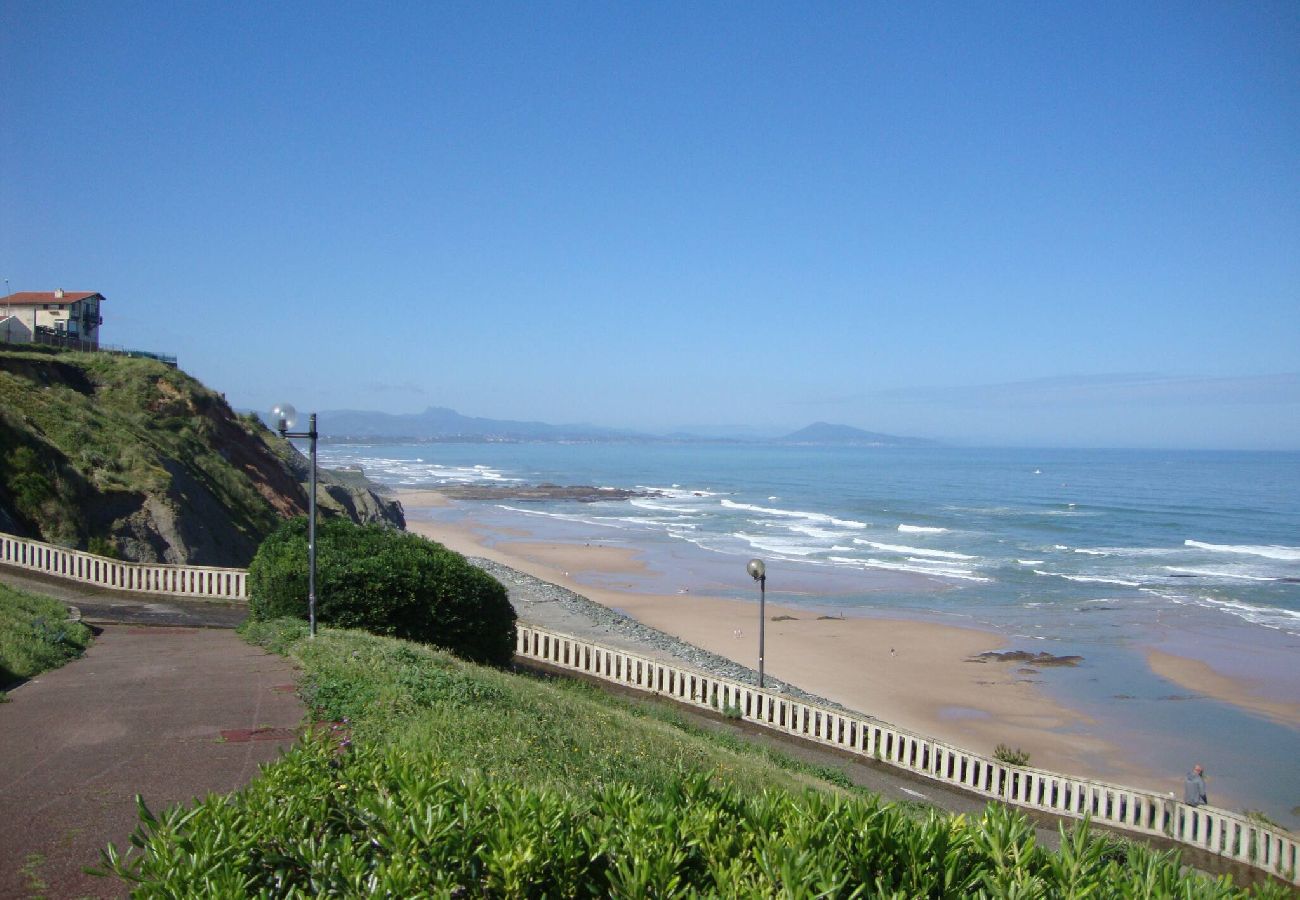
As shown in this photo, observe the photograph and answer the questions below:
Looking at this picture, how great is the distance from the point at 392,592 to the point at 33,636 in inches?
179

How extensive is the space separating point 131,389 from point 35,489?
12.8 metres

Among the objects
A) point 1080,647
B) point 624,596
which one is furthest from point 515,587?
point 1080,647

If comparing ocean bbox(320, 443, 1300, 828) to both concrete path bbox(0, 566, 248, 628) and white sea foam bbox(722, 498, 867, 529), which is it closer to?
white sea foam bbox(722, 498, 867, 529)

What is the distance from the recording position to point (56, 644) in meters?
12.5

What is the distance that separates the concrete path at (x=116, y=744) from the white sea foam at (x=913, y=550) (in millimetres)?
43180

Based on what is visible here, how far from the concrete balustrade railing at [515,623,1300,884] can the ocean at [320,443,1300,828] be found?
545cm

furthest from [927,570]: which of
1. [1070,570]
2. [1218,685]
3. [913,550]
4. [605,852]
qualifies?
[605,852]

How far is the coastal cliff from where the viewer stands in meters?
23.0

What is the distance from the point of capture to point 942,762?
14023mm

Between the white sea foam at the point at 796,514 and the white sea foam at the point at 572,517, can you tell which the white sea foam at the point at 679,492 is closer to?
the white sea foam at the point at 796,514

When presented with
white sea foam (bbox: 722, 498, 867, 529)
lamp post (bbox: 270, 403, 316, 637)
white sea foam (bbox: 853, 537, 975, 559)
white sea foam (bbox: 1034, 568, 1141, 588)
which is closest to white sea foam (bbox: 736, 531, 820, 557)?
white sea foam (bbox: 853, 537, 975, 559)

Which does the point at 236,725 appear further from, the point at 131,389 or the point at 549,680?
the point at 131,389

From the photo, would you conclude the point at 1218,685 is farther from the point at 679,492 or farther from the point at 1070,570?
the point at 679,492

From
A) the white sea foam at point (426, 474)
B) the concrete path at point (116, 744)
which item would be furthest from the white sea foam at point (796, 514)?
the concrete path at point (116, 744)
